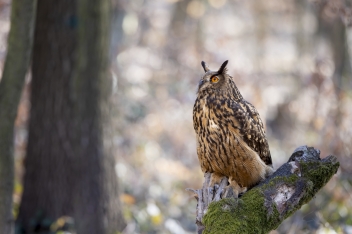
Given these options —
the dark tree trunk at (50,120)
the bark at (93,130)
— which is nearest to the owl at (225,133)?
the bark at (93,130)

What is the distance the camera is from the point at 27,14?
16.1 ft

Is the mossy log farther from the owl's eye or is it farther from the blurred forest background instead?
the blurred forest background

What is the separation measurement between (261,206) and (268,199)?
0.09m

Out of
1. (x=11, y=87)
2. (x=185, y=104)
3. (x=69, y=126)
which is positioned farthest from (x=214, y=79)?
(x=185, y=104)

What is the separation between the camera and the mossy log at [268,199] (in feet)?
10.9

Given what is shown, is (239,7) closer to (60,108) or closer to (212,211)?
(60,108)

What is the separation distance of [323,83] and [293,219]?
318 centimetres

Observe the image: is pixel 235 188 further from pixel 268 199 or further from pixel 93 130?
pixel 93 130

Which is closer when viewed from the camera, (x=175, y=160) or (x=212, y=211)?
(x=212, y=211)

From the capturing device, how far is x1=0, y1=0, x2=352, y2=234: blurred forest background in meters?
7.52

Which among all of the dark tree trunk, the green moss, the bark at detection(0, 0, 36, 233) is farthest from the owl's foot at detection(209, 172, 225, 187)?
the dark tree trunk

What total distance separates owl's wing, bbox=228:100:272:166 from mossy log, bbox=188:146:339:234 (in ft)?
1.39

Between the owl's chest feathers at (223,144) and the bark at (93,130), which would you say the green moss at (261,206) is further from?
the bark at (93,130)

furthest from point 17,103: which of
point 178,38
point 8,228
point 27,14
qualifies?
point 178,38
